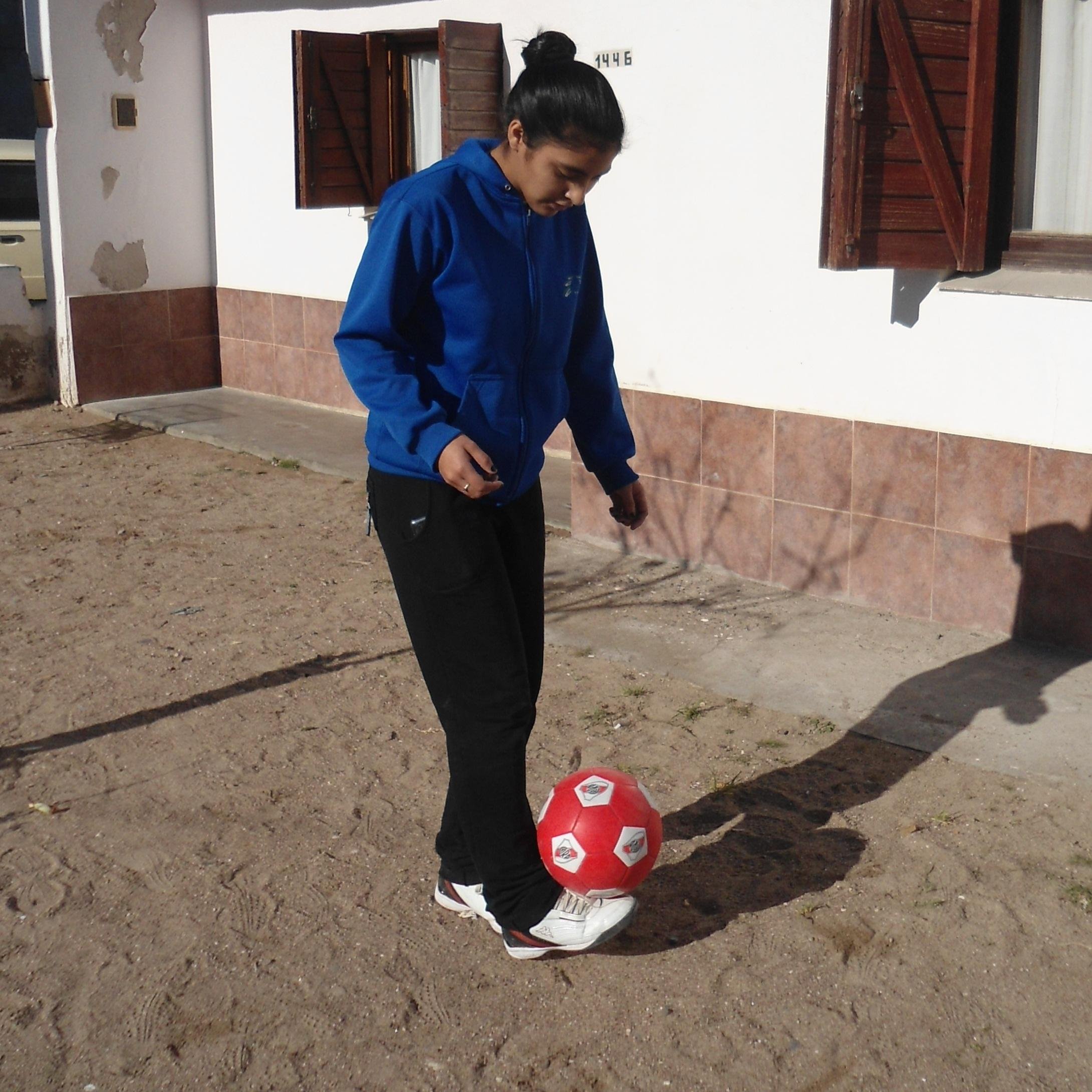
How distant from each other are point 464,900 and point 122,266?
26.0ft

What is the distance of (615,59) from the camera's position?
6.21 meters

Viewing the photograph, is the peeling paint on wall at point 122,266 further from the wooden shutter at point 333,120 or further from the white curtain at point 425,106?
the white curtain at point 425,106

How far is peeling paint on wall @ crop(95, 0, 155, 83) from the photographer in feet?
32.2

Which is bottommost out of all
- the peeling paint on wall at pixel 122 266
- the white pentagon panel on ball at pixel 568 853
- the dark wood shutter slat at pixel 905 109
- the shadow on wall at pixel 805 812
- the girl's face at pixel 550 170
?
the shadow on wall at pixel 805 812

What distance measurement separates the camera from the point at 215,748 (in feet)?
14.5

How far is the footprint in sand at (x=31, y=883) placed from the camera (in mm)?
3457

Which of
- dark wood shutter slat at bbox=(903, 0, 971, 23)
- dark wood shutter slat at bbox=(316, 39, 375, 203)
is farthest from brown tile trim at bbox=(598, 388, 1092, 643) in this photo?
dark wood shutter slat at bbox=(316, 39, 375, 203)

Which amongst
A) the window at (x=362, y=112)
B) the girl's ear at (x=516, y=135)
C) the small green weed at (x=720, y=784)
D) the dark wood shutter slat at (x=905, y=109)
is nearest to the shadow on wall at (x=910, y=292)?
the dark wood shutter slat at (x=905, y=109)

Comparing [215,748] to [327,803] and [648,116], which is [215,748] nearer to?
[327,803]

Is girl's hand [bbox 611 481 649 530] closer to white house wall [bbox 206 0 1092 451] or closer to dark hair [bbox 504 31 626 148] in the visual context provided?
dark hair [bbox 504 31 626 148]

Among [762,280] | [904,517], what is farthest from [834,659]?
[762,280]

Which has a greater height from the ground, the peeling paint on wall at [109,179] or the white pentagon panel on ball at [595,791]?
the peeling paint on wall at [109,179]

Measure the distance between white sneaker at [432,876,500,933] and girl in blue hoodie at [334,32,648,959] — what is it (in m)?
0.13

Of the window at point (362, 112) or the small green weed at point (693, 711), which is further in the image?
the window at point (362, 112)
